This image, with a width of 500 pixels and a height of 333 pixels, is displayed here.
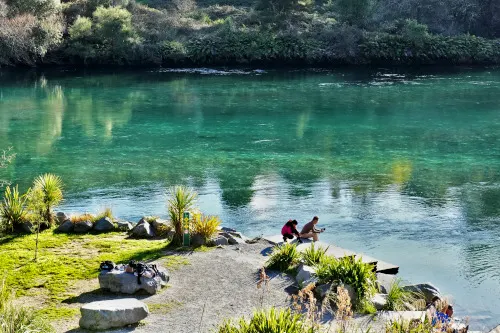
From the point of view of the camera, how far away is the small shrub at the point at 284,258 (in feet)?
44.7

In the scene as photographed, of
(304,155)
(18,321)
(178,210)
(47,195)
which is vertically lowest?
Answer: (304,155)

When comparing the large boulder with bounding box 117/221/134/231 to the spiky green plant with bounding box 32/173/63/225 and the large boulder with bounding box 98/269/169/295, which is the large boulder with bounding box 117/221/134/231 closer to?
the spiky green plant with bounding box 32/173/63/225

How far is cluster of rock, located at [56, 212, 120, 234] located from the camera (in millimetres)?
16109

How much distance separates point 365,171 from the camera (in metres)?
24.2

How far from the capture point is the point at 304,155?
26984 mm

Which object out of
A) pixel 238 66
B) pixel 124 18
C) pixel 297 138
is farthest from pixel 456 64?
pixel 297 138

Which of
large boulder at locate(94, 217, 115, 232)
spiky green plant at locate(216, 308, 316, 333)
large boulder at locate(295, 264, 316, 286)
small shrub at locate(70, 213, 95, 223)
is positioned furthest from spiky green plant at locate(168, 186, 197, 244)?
spiky green plant at locate(216, 308, 316, 333)

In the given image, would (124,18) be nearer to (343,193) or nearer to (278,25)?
(278,25)

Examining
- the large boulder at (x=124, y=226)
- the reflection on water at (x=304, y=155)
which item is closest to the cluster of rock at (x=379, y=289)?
the reflection on water at (x=304, y=155)

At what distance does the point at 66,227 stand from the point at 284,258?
5608mm

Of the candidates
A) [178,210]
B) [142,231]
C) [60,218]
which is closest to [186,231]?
[178,210]

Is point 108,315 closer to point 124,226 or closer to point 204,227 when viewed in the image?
point 204,227

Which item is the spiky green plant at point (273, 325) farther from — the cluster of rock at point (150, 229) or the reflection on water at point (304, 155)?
the cluster of rock at point (150, 229)

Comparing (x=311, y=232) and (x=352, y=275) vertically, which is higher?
(x=352, y=275)
